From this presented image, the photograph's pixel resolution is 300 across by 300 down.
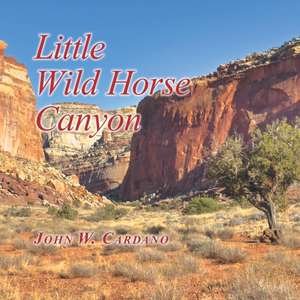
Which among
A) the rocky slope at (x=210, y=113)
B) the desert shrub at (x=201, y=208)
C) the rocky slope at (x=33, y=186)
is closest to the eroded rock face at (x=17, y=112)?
the rocky slope at (x=33, y=186)

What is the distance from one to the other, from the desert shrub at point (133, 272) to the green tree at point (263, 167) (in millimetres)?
7564

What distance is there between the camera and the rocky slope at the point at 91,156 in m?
111

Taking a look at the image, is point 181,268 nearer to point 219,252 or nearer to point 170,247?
point 219,252

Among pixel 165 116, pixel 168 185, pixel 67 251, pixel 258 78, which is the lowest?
pixel 67 251

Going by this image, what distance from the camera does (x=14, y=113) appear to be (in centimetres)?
7506

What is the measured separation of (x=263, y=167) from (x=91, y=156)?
363 feet

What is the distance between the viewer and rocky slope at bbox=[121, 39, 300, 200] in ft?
217

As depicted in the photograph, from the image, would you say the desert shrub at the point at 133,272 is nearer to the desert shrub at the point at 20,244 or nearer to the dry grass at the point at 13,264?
the dry grass at the point at 13,264

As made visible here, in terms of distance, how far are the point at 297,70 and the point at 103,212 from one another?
41498 mm

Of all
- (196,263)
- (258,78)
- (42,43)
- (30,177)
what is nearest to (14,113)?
(30,177)

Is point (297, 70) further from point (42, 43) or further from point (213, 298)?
point (213, 298)

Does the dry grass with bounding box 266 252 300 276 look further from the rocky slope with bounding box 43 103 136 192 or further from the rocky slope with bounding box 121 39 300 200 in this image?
the rocky slope with bounding box 43 103 136 192

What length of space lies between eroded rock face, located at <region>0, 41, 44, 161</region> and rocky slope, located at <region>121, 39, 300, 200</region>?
69.4 feet

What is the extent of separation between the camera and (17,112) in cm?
7581
